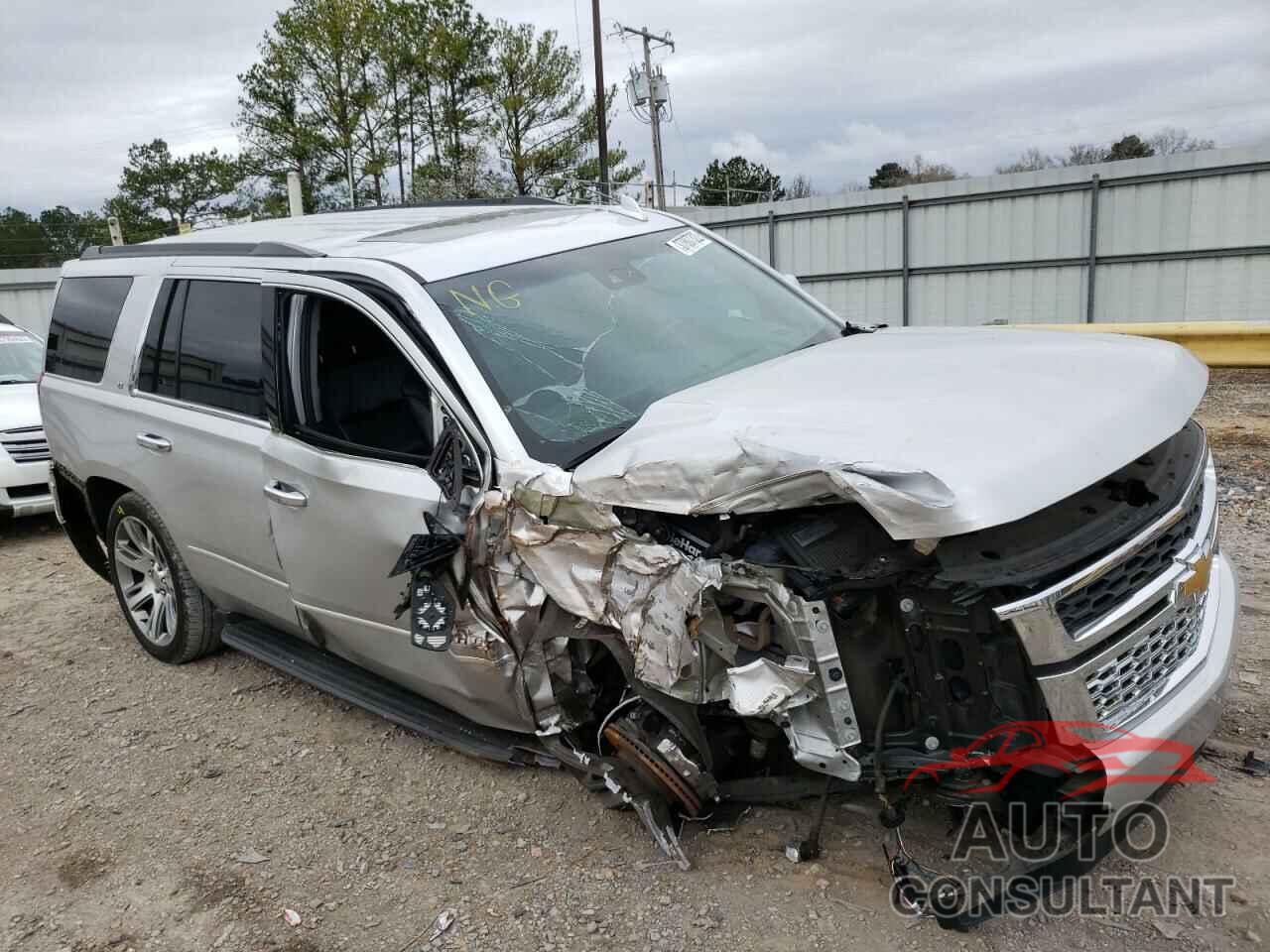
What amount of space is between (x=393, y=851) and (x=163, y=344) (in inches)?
97.4

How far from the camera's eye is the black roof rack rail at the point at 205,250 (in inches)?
149

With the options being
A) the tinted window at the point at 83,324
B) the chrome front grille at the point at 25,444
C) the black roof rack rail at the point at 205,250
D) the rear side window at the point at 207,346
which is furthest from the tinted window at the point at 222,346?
the chrome front grille at the point at 25,444

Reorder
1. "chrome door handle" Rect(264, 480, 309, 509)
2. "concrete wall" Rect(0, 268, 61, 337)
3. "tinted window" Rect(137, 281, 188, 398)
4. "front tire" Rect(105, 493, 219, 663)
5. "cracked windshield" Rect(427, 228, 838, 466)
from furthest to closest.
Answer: "concrete wall" Rect(0, 268, 61, 337) < "front tire" Rect(105, 493, 219, 663) < "tinted window" Rect(137, 281, 188, 398) < "chrome door handle" Rect(264, 480, 309, 509) < "cracked windshield" Rect(427, 228, 838, 466)

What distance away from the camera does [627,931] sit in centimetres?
266

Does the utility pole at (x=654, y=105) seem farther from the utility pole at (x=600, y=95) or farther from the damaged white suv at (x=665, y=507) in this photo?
the damaged white suv at (x=665, y=507)

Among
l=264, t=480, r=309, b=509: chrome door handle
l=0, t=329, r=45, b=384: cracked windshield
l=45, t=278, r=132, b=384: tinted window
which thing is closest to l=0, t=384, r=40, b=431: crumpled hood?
l=0, t=329, r=45, b=384: cracked windshield

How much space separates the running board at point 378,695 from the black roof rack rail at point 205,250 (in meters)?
1.56

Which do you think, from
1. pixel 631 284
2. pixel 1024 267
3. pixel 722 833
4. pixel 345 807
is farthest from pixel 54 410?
pixel 1024 267

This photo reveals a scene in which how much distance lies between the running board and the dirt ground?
7.8 inches

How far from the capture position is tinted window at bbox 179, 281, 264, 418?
3791mm

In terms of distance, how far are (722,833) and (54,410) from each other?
402cm

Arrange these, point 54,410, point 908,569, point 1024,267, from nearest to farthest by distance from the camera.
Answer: point 908,569 → point 54,410 → point 1024,267

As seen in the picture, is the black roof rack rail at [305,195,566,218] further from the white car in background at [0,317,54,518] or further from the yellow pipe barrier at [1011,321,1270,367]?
the yellow pipe barrier at [1011,321,1270,367]

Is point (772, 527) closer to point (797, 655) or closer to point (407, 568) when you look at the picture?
point (797, 655)
